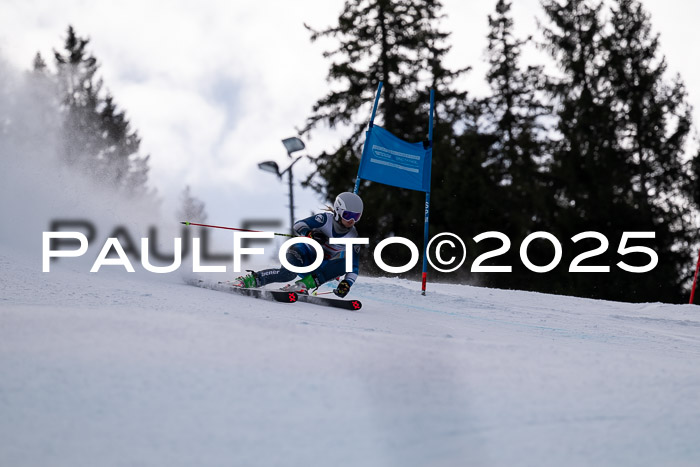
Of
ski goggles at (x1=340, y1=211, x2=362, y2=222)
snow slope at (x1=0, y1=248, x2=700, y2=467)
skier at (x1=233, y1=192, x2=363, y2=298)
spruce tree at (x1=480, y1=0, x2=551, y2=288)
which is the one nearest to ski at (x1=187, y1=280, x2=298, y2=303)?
skier at (x1=233, y1=192, x2=363, y2=298)

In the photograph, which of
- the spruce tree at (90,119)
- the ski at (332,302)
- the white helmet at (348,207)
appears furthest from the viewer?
the spruce tree at (90,119)

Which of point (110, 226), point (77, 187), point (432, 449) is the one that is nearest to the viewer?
point (432, 449)

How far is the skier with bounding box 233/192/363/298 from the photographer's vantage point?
6.79 metres

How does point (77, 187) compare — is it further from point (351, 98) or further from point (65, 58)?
point (65, 58)

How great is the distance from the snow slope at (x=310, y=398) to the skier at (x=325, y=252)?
10.2 ft

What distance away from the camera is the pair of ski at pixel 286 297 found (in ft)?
21.2

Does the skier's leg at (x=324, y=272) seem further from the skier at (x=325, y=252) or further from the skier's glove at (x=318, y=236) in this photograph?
the skier's glove at (x=318, y=236)

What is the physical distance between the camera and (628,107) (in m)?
20.7

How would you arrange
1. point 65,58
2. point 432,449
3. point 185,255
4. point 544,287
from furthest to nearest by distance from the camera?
point 65,58
point 544,287
point 185,255
point 432,449

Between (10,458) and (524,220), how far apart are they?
1950 cm

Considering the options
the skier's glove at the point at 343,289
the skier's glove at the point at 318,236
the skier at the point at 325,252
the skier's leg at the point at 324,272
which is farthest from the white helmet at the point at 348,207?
the skier's glove at the point at 343,289

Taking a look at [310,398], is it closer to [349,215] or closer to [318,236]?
[349,215]

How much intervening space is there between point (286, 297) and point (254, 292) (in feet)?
1.61

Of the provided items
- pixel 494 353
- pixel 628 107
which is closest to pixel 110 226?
pixel 494 353
